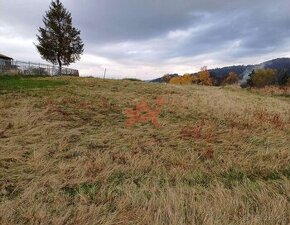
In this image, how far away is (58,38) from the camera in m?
36.8

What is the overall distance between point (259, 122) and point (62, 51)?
3237 centimetres

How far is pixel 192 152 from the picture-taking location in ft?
18.4

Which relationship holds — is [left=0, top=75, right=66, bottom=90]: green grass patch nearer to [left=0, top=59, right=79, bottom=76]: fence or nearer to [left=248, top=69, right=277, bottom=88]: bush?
[left=0, top=59, right=79, bottom=76]: fence

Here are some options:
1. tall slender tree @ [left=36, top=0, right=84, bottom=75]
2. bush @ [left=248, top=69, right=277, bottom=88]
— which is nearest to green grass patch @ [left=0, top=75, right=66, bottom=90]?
tall slender tree @ [left=36, top=0, right=84, bottom=75]

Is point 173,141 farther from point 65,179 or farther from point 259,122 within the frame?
point 259,122

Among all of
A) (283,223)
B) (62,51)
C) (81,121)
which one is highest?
(62,51)

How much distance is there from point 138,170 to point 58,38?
35.1m

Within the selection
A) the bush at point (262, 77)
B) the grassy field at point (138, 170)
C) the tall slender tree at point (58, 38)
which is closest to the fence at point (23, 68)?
the tall slender tree at point (58, 38)

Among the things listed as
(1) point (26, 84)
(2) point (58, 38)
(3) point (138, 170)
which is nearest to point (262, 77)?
(2) point (58, 38)

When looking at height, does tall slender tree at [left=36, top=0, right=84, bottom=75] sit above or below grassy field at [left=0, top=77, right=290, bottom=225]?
above

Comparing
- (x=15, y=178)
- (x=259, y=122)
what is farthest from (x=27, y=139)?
(x=259, y=122)

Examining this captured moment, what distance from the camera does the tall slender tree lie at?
120 feet

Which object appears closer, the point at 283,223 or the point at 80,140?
the point at 283,223

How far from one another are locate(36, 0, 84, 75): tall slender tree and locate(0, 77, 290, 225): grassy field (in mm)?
30235
